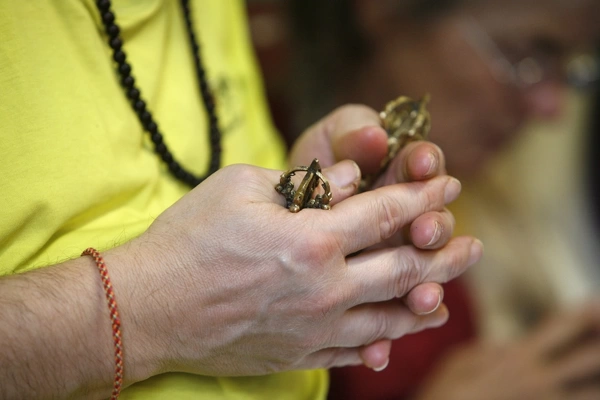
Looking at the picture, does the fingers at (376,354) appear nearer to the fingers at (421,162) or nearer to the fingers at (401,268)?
the fingers at (401,268)

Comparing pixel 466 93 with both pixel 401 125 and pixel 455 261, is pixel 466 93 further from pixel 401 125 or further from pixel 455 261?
pixel 455 261

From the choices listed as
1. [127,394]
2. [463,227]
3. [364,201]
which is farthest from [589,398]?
[127,394]

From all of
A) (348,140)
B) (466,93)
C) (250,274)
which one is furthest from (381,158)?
(466,93)

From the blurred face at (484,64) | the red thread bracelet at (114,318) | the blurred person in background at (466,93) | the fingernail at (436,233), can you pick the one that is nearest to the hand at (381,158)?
the fingernail at (436,233)

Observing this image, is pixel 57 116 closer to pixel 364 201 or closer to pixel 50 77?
pixel 50 77

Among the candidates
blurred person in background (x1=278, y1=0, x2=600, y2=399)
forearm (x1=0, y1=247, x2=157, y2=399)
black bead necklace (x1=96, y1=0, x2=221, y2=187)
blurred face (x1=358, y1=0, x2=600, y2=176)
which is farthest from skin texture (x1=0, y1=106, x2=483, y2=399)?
blurred face (x1=358, y1=0, x2=600, y2=176)

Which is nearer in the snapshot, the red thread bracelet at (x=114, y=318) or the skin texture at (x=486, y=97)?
the red thread bracelet at (x=114, y=318)

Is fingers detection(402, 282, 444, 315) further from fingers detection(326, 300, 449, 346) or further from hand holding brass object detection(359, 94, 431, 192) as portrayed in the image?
hand holding brass object detection(359, 94, 431, 192)
